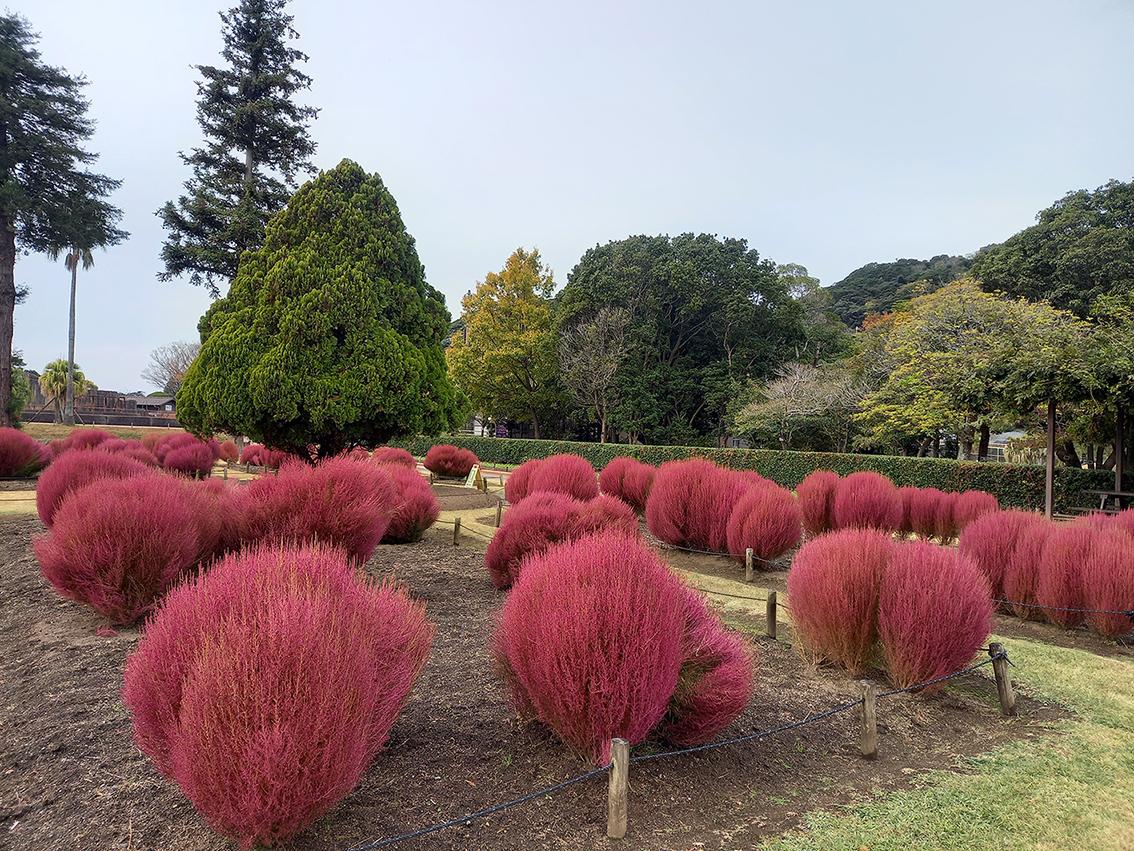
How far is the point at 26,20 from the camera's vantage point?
2133 cm

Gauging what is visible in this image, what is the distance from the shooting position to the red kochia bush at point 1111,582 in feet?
18.0

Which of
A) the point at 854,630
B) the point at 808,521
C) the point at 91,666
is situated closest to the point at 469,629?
the point at 91,666

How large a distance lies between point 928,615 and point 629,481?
8120 millimetres

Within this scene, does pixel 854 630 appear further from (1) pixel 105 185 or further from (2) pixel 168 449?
(1) pixel 105 185

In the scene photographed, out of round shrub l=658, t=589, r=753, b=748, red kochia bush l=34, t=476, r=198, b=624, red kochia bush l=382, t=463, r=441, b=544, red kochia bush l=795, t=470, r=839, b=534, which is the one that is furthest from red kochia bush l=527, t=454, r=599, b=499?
round shrub l=658, t=589, r=753, b=748

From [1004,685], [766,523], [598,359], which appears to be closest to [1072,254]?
[598,359]

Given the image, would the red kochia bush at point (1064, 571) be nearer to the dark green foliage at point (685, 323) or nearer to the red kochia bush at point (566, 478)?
the red kochia bush at point (566, 478)

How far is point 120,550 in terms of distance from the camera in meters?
4.40

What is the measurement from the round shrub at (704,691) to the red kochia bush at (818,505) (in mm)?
7318

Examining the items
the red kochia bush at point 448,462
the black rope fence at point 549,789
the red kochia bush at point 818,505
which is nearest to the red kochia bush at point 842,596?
the black rope fence at point 549,789

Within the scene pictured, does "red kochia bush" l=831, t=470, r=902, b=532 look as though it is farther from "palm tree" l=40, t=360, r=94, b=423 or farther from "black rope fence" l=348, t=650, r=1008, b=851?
"palm tree" l=40, t=360, r=94, b=423

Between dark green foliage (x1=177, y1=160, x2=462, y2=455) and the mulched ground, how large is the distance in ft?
17.2

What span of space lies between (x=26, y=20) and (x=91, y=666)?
28.6m

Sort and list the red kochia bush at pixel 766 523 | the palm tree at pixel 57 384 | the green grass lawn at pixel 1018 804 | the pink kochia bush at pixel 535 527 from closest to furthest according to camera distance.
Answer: the green grass lawn at pixel 1018 804, the pink kochia bush at pixel 535 527, the red kochia bush at pixel 766 523, the palm tree at pixel 57 384
